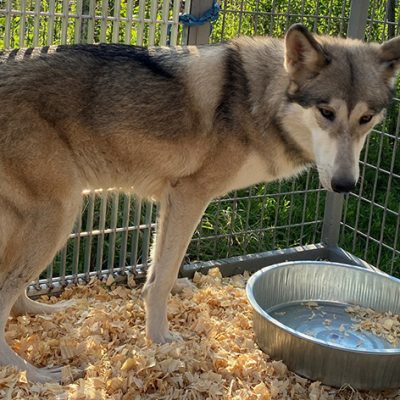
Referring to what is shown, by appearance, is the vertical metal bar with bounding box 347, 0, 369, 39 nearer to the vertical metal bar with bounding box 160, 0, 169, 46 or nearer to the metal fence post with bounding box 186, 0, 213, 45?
the metal fence post with bounding box 186, 0, 213, 45

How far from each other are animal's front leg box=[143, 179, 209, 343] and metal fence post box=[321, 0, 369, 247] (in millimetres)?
1695

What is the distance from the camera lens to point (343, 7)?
14.7 feet

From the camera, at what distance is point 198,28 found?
12.8 ft

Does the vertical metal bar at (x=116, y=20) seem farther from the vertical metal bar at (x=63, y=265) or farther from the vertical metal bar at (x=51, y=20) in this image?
the vertical metal bar at (x=63, y=265)

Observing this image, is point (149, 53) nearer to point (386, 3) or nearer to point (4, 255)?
point (4, 255)

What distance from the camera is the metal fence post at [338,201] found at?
14.6ft

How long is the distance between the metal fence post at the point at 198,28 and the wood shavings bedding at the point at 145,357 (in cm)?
157

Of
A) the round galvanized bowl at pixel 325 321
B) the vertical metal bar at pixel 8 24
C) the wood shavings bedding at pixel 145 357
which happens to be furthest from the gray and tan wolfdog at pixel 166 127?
the round galvanized bowl at pixel 325 321

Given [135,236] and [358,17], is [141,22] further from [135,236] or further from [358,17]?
[358,17]

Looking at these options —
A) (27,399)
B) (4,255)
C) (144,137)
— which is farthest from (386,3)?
(27,399)

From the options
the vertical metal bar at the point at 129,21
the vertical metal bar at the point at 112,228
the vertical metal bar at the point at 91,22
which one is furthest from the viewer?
the vertical metal bar at the point at 112,228

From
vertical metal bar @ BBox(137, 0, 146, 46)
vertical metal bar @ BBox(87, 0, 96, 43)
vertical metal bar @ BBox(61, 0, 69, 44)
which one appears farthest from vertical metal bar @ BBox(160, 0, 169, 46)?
vertical metal bar @ BBox(61, 0, 69, 44)

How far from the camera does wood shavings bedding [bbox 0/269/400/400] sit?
2873 mm

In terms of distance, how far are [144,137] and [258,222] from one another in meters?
1.98
